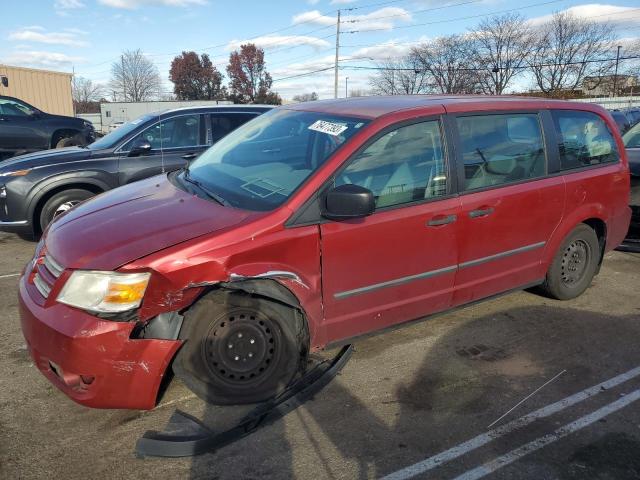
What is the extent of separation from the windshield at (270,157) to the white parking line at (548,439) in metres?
1.79

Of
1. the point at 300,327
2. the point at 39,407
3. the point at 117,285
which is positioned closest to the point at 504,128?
the point at 300,327

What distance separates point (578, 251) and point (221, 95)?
A: 7592cm

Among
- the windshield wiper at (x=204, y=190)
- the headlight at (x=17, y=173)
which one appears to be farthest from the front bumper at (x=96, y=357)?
the headlight at (x=17, y=173)

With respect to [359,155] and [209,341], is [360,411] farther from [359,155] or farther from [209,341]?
[359,155]

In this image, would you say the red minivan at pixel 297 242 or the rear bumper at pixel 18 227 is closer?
the red minivan at pixel 297 242

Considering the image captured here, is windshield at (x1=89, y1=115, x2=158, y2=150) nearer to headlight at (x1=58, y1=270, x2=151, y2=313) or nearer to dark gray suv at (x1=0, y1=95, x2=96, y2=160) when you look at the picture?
headlight at (x1=58, y1=270, x2=151, y2=313)

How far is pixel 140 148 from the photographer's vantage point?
6.42 metres

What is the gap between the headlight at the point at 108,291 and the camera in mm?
2658

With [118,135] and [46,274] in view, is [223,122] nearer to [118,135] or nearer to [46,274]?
[118,135]

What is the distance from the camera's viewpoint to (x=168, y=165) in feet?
21.4

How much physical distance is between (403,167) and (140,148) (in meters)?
4.14

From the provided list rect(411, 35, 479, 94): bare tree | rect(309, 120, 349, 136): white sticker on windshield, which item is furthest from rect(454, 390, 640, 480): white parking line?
rect(411, 35, 479, 94): bare tree

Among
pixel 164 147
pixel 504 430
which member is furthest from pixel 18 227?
pixel 504 430

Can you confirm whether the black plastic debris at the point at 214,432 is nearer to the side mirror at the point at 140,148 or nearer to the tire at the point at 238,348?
the tire at the point at 238,348
